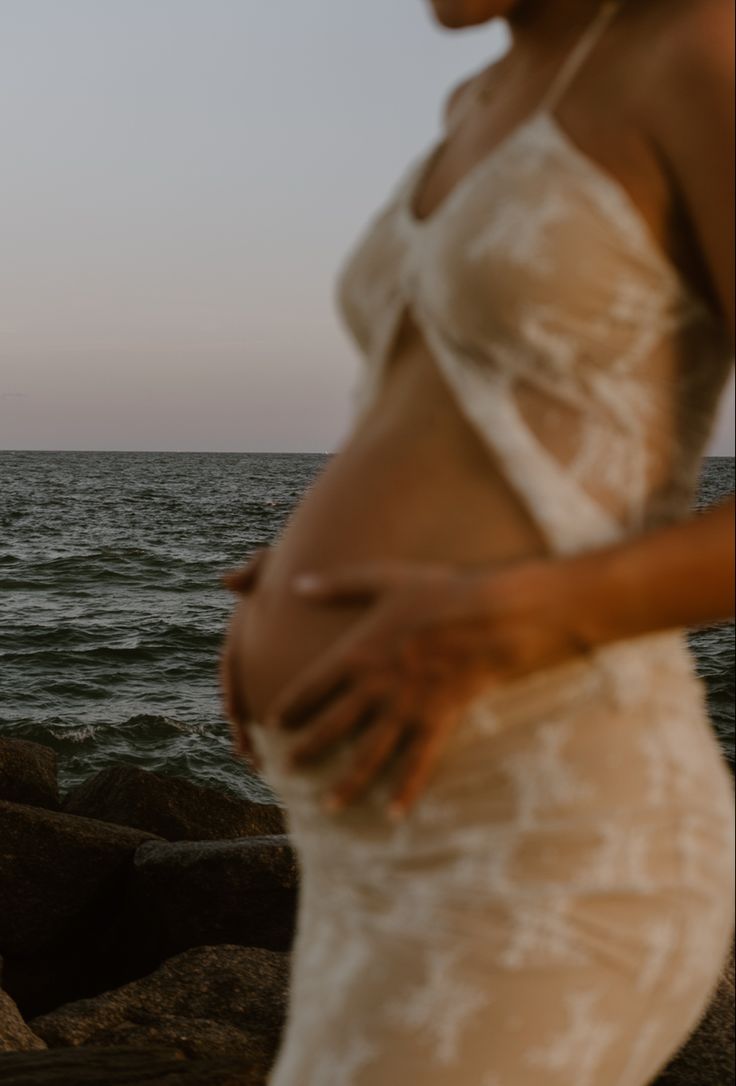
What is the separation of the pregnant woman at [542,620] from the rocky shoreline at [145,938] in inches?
101

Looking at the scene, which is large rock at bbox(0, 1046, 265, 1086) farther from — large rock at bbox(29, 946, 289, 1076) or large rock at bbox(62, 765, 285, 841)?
large rock at bbox(62, 765, 285, 841)

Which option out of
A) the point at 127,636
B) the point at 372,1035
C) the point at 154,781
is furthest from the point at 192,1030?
the point at 127,636

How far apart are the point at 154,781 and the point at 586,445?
27.1 feet

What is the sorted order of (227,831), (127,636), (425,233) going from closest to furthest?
1. (425,233)
2. (227,831)
3. (127,636)

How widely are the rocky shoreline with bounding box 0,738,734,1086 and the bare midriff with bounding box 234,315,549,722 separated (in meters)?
2.56

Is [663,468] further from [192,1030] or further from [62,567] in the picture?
[62,567]

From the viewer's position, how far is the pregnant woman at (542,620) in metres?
1.03

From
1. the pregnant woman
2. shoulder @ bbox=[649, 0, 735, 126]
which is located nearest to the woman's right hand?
the pregnant woman

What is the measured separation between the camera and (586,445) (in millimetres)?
1111

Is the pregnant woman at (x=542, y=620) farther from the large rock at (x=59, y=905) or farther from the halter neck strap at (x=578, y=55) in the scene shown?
the large rock at (x=59, y=905)

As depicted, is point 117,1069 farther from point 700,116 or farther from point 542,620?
point 700,116

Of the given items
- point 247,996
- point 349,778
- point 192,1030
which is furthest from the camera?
point 247,996

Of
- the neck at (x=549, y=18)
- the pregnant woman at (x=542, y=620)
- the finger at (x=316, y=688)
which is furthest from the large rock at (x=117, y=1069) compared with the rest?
the neck at (x=549, y=18)

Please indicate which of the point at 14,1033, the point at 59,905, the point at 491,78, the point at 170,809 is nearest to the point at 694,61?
the point at 491,78
